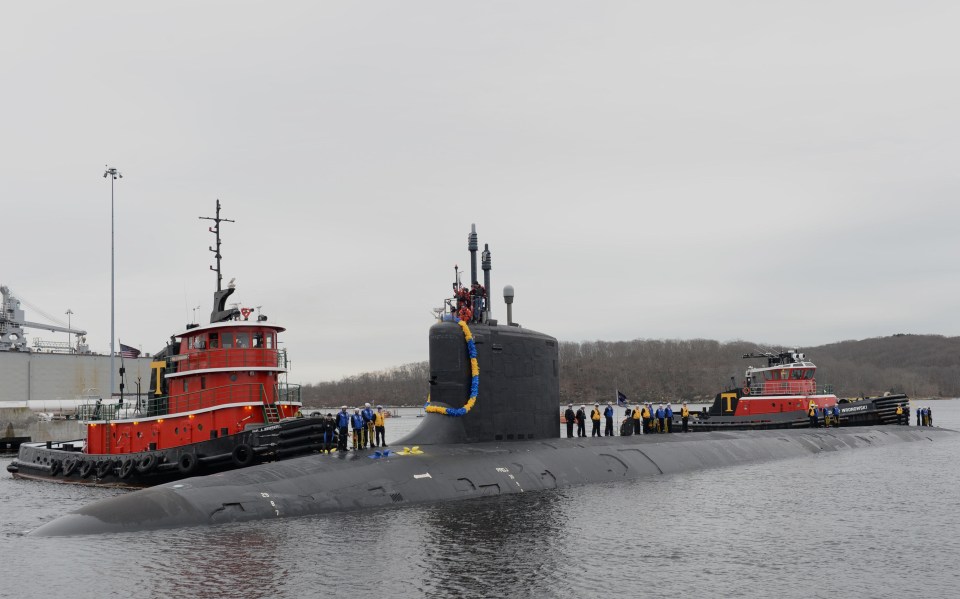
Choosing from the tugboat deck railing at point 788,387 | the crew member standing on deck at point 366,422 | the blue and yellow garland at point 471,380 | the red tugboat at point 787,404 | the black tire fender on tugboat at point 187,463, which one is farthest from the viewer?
the tugboat deck railing at point 788,387

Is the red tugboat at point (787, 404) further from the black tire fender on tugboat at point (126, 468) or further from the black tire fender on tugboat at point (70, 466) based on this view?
the black tire fender on tugboat at point (70, 466)

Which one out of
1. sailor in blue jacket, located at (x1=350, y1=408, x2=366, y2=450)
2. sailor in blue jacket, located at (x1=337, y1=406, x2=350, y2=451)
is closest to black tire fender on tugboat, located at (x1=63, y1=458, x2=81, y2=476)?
sailor in blue jacket, located at (x1=337, y1=406, x2=350, y2=451)

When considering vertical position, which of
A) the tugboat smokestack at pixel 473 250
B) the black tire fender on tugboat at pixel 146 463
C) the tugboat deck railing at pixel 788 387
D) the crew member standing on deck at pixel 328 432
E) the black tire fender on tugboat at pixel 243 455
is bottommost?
the black tire fender on tugboat at pixel 146 463

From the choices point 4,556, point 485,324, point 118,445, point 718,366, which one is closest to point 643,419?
point 485,324

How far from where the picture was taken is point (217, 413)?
2648 centimetres

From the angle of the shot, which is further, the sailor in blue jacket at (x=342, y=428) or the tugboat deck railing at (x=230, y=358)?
the tugboat deck railing at (x=230, y=358)

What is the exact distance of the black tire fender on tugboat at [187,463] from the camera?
25.3 m

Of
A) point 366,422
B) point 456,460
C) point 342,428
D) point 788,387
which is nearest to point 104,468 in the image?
point 342,428

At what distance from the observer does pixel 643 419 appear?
33.0 m

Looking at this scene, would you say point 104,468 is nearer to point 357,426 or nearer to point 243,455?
point 243,455

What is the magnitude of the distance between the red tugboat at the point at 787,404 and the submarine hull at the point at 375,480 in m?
16.9

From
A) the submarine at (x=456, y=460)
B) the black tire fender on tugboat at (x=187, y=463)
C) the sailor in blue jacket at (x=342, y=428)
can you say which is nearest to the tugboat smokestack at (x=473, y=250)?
the submarine at (x=456, y=460)

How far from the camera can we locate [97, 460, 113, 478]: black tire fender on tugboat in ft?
93.7

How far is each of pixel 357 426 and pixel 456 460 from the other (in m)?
3.53
